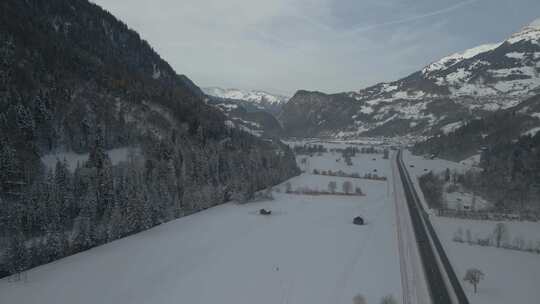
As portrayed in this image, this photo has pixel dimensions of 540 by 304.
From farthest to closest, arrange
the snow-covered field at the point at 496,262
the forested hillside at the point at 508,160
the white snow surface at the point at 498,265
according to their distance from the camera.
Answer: the forested hillside at the point at 508,160, the snow-covered field at the point at 496,262, the white snow surface at the point at 498,265

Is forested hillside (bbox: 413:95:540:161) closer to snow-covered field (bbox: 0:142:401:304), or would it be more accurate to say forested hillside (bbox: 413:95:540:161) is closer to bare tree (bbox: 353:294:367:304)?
snow-covered field (bbox: 0:142:401:304)

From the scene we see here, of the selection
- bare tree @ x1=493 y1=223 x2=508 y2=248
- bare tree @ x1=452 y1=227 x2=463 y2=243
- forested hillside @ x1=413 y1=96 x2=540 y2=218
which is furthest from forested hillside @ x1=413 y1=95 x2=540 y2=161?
bare tree @ x1=452 y1=227 x2=463 y2=243

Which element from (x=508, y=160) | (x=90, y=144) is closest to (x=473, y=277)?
(x=90, y=144)

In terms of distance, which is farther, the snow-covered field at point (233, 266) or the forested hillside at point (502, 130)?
the forested hillside at point (502, 130)

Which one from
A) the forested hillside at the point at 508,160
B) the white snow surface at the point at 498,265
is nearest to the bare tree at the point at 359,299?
the white snow surface at the point at 498,265

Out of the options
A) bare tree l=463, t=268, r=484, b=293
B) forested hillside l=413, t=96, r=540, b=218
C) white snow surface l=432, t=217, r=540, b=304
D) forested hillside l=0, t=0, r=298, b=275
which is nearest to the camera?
white snow surface l=432, t=217, r=540, b=304

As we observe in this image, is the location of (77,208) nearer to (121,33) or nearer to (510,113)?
(121,33)

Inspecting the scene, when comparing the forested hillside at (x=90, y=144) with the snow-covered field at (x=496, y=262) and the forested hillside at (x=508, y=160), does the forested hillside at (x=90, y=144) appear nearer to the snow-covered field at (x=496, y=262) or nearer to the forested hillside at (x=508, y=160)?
the snow-covered field at (x=496, y=262)

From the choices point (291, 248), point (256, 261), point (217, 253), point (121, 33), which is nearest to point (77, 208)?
point (217, 253)
